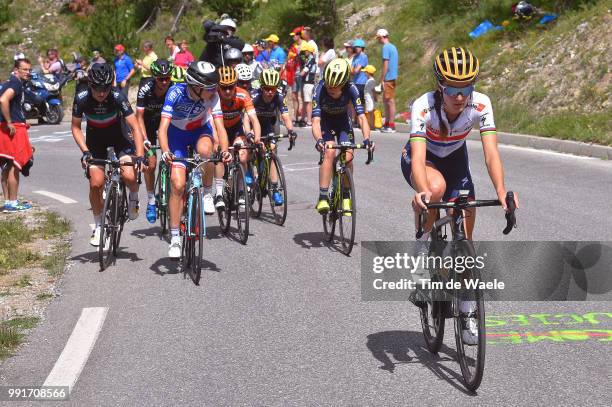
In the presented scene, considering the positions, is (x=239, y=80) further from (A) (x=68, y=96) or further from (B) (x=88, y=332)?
(A) (x=68, y=96)

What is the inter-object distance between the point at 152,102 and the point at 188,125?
1.77 meters

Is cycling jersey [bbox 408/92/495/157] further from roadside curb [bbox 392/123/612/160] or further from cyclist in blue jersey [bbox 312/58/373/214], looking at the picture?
roadside curb [bbox 392/123/612/160]

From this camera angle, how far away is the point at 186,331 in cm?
753

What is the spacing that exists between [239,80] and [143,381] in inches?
281

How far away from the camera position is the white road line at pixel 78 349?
6.39 m

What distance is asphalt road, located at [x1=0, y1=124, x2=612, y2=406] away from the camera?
6059mm

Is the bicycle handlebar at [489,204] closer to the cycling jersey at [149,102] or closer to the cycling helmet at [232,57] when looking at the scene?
the cycling jersey at [149,102]

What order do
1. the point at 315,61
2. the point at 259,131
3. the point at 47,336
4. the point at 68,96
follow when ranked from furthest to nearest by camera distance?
1. the point at 68,96
2. the point at 315,61
3. the point at 259,131
4. the point at 47,336

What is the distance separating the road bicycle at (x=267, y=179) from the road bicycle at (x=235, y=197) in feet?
1.49

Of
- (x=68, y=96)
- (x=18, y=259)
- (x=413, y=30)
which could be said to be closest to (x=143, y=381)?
(x=18, y=259)

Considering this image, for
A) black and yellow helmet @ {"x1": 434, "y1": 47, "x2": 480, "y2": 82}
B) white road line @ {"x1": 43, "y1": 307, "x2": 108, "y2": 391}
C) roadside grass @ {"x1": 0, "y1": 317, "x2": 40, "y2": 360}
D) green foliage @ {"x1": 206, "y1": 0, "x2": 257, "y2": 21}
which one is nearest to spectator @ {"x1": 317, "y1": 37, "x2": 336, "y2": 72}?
green foliage @ {"x1": 206, "y1": 0, "x2": 257, "y2": 21}

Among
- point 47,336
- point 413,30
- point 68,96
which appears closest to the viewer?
point 47,336

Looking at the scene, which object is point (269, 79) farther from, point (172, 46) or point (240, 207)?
point (172, 46)

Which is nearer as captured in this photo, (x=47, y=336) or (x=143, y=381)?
(x=143, y=381)
